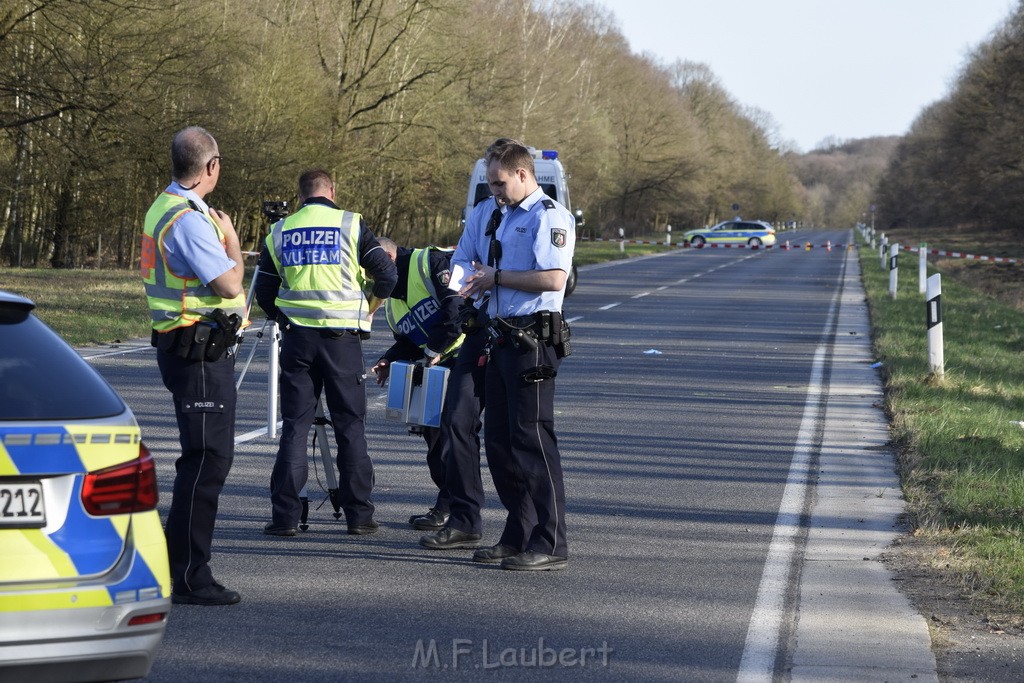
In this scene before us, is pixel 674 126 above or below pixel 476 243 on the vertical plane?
above

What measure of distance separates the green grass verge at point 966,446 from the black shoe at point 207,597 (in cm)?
319

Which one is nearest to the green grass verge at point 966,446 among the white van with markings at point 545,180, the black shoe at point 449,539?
the black shoe at point 449,539

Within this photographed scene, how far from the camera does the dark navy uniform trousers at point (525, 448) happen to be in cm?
620

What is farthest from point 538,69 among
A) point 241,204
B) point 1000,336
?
point 1000,336

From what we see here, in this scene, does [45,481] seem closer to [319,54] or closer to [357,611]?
[357,611]

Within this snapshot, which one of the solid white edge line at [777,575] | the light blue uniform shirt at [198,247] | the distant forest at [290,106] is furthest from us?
the distant forest at [290,106]

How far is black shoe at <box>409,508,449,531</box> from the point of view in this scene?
7.12 meters

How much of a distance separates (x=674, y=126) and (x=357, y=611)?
81192 mm

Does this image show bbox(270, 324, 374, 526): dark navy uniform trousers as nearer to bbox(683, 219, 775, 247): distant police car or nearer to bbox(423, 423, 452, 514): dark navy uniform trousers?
bbox(423, 423, 452, 514): dark navy uniform trousers

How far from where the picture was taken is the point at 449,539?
6695 millimetres

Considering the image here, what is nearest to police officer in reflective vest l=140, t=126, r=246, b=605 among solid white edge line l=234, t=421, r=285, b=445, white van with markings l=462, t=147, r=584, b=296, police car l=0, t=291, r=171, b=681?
police car l=0, t=291, r=171, b=681

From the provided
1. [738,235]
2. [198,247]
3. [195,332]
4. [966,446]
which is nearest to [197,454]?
[195,332]

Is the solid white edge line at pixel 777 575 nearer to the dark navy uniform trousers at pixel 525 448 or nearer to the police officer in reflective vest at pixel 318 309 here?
the dark navy uniform trousers at pixel 525 448

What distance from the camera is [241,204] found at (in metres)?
33.1
